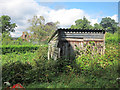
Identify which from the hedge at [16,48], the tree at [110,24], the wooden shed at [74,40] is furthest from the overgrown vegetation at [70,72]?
the tree at [110,24]

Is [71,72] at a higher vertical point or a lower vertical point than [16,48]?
lower

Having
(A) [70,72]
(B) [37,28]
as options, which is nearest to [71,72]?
(A) [70,72]

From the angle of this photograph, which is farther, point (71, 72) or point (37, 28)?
point (37, 28)

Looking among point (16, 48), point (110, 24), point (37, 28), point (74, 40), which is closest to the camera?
point (74, 40)

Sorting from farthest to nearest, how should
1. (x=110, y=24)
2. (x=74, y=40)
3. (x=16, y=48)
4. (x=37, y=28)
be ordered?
(x=110, y=24), (x=37, y=28), (x=16, y=48), (x=74, y=40)

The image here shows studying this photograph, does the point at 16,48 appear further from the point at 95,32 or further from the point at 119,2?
the point at 119,2

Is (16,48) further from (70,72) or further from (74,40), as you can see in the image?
(70,72)

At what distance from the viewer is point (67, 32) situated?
25.5 ft

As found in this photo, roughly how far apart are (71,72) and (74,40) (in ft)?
7.07

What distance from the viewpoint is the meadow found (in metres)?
5.21

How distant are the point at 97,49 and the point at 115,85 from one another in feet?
11.3

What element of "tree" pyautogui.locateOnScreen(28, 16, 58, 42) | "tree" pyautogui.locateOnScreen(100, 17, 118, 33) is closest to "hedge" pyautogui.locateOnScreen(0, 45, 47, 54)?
"tree" pyautogui.locateOnScreen(28, 16, 58, 42)

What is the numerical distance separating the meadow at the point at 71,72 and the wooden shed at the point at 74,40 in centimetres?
48

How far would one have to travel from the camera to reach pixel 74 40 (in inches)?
309
